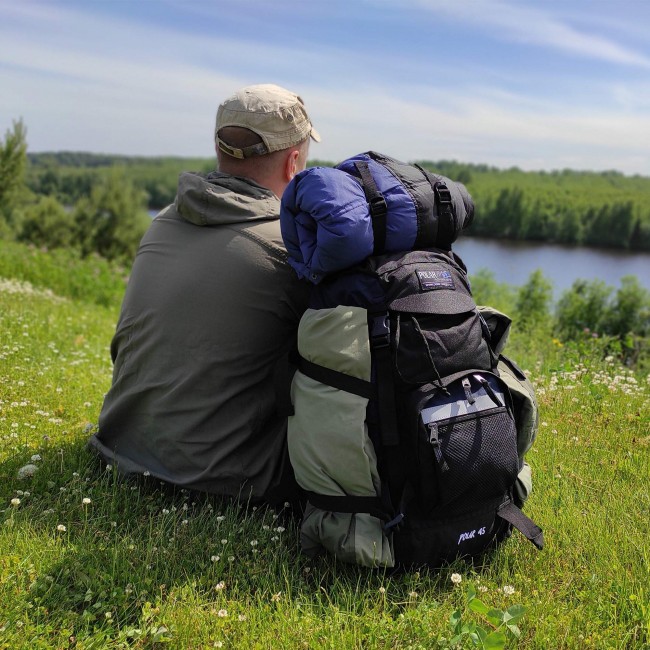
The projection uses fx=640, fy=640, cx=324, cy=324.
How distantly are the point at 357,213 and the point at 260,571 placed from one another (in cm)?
161

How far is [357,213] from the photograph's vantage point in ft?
8.91

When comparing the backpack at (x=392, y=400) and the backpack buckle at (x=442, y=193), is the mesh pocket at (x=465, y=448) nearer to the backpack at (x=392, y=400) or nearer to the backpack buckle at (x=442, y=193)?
the backpack at (x=392, y=400)

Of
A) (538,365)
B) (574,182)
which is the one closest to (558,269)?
(538,365)

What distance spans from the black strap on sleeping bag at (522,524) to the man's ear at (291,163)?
2032 mm

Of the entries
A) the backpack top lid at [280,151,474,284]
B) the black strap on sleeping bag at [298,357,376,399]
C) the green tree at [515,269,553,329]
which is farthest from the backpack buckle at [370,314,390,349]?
the green tree at [515,269,553,329]

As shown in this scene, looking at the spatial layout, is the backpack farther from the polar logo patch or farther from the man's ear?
the man's ear

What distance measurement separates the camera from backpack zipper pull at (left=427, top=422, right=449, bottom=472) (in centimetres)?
262

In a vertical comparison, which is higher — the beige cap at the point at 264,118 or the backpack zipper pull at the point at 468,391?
the beige cap at the point at 264,118

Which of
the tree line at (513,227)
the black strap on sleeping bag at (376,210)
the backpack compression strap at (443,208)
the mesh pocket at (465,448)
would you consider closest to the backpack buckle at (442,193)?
the backpack compression strap at (443,208)

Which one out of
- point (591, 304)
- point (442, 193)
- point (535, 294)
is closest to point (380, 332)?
point (442, 193)

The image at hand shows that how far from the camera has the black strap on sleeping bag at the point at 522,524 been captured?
9.32ft

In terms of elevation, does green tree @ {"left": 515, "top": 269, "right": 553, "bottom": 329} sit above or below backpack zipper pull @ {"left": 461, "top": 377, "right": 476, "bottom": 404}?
below

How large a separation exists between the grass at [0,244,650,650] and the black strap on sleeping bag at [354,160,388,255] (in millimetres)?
1446

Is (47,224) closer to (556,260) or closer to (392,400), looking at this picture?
(556,260)
